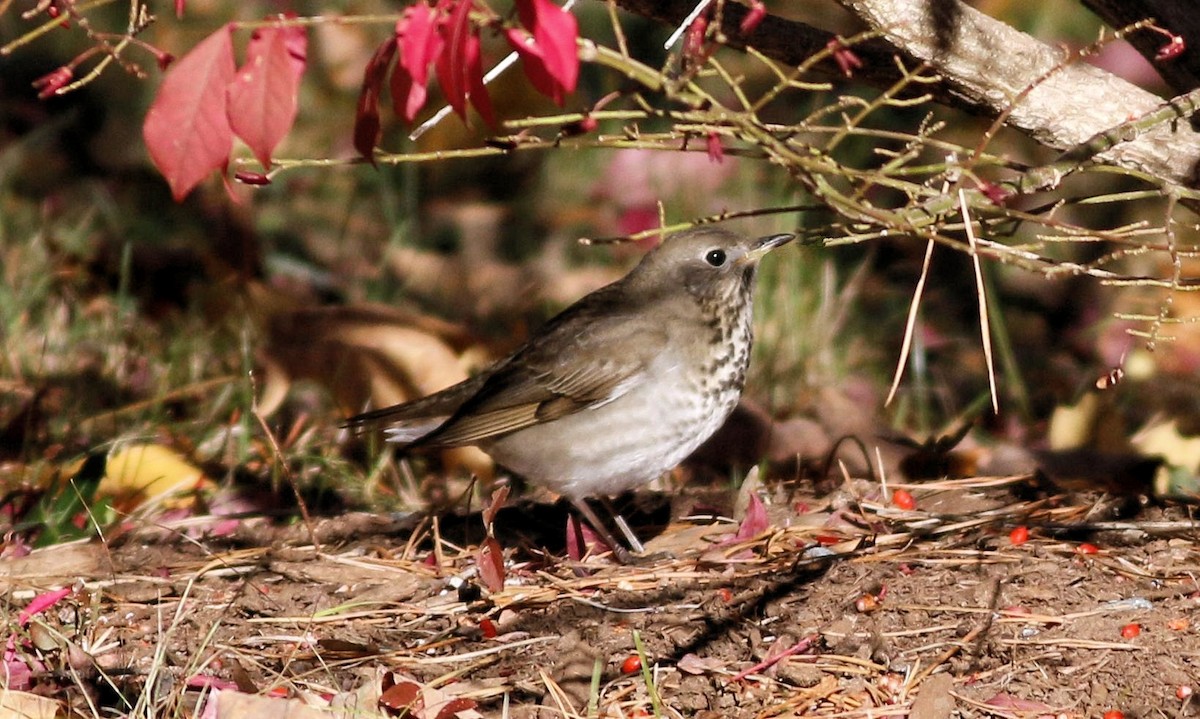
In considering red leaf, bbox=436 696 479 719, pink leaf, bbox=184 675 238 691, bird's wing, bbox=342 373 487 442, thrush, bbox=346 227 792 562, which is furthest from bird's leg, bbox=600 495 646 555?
pink leaf, bbox=184 675 238 691

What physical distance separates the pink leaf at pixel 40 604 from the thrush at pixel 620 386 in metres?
1.16

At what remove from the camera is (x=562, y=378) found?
457 centimetres

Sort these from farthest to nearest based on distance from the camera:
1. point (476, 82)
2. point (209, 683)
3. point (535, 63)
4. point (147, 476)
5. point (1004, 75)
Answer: point (147, 476) < point (1004, 75) < point (209, 683) < point (476, 82) < point (535, 63)

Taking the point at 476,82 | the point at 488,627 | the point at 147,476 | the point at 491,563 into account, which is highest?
the point at 476,82

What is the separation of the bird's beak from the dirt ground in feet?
2.49

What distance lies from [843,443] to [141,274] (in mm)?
3325

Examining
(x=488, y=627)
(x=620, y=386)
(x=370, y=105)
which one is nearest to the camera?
(x=370, y=105)

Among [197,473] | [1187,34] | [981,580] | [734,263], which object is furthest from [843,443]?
[197,473]

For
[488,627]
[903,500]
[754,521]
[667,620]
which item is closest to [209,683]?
[488,627]

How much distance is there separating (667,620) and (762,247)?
1.39m

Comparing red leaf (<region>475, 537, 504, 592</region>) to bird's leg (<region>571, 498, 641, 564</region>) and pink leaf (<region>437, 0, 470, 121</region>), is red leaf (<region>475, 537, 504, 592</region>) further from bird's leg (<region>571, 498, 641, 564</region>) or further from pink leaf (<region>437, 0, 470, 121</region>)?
pink leaf (<region>437, 0, 470, 121</region>)

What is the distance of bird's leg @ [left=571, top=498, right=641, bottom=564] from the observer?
164 inches

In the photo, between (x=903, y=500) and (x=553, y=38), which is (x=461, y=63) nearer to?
(x=553, y=38)

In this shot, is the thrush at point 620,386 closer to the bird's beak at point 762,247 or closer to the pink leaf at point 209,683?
the bird's beak at point 762,247
